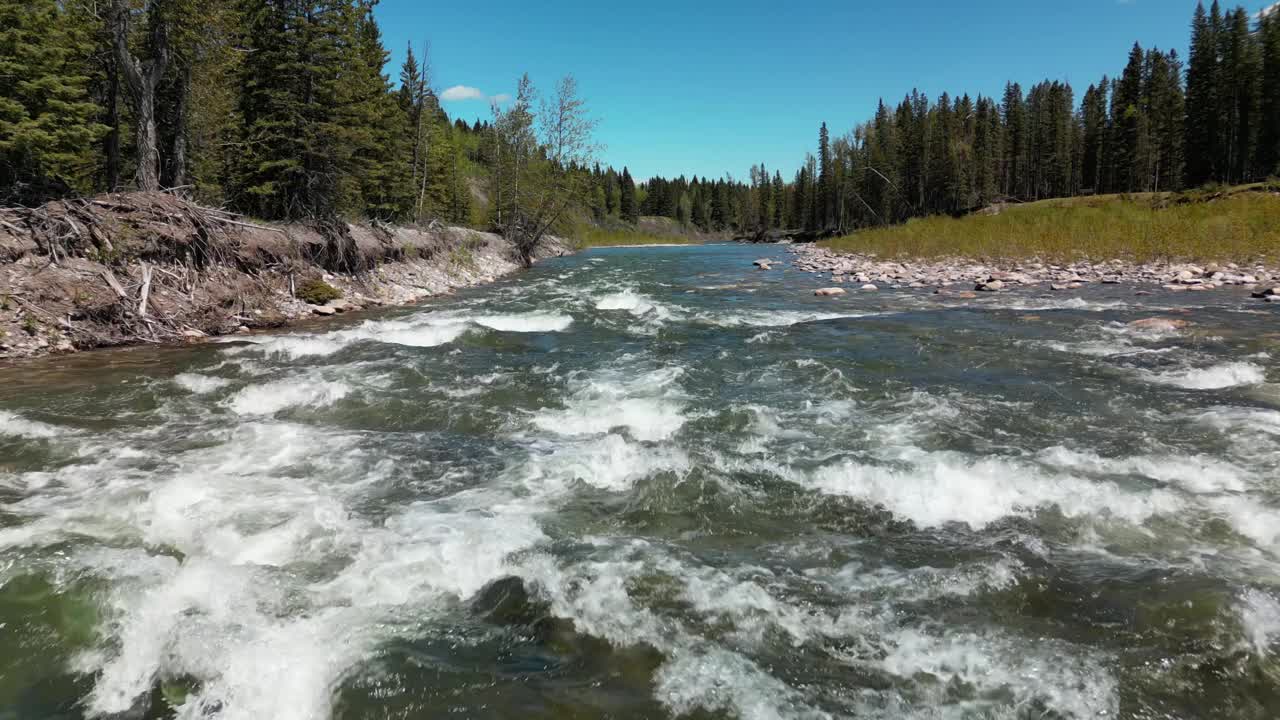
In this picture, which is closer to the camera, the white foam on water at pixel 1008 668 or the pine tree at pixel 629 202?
the white foam on water at pixel 1008 668

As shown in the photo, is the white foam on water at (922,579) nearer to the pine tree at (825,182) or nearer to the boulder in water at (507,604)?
the boulder in water at (507,604)

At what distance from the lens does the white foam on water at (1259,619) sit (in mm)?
3451

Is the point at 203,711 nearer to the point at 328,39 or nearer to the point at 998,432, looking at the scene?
the point at 998,432

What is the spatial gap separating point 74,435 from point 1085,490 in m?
10.5

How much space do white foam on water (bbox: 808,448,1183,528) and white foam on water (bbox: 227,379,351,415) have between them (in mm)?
6897

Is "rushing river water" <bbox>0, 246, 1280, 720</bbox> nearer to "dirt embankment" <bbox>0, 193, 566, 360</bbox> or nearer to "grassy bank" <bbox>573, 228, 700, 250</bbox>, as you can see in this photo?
"dirt embankment" <bbox>0, 193, 566, 360</bbox>

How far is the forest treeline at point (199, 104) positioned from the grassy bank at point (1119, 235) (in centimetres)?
2810

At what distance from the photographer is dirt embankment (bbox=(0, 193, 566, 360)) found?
1150 cm

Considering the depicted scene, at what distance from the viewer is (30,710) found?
305cm

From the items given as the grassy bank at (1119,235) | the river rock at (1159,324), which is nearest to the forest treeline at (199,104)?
the river rock at (1159,324)

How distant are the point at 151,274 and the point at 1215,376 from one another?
19702mm

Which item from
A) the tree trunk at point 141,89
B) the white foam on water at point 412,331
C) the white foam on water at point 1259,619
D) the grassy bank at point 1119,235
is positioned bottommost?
the white foam on water at point 1259,619

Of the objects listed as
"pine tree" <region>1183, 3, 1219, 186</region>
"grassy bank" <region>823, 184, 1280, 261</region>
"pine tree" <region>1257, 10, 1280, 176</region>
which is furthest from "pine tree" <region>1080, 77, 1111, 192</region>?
"grassy bank" <region>823, 184, 1280, 261</region>

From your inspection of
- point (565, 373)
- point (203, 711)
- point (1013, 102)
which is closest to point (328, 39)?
point (565, 373)
